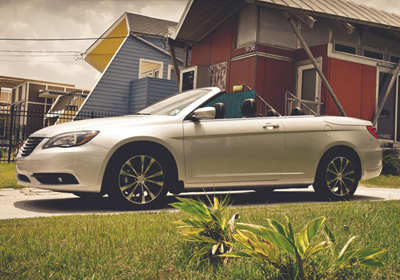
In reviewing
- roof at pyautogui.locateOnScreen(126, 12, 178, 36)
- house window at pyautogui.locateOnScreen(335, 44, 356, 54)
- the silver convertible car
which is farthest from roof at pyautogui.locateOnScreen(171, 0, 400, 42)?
the silver convertible car

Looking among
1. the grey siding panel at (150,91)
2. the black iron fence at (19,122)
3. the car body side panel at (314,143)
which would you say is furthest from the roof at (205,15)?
the car body side panel at (314,143)

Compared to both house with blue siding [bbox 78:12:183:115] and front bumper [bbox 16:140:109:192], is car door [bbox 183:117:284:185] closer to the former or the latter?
front bumper [bbox 16:140:109:192]

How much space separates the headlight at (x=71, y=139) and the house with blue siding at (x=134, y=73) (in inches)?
584

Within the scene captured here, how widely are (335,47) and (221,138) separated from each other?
429 inches

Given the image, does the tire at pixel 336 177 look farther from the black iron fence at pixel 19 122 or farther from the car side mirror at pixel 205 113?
the black iron fence at pixel 19 122

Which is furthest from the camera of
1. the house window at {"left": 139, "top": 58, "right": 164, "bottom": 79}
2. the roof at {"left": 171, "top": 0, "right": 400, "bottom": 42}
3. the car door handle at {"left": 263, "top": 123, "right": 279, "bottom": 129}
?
the house window at {"left": 139, "top": 58, "right": 164, "bottom": 79}

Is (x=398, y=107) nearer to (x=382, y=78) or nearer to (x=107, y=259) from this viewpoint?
(x=382, y=78)

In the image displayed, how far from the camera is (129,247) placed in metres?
3.24

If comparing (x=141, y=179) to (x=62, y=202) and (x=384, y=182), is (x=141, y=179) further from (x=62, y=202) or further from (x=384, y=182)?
(x=384, y=182)

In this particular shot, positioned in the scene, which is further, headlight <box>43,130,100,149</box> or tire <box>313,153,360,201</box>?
tire <box>313,153,360,201</box>

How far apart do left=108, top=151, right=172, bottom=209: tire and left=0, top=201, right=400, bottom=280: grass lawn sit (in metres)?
1.04

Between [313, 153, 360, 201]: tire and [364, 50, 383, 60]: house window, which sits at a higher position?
[364, 50, 383, 60]: house window

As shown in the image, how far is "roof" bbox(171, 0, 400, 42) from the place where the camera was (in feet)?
43.3

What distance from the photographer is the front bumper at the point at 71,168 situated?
→ 544 centimetres
